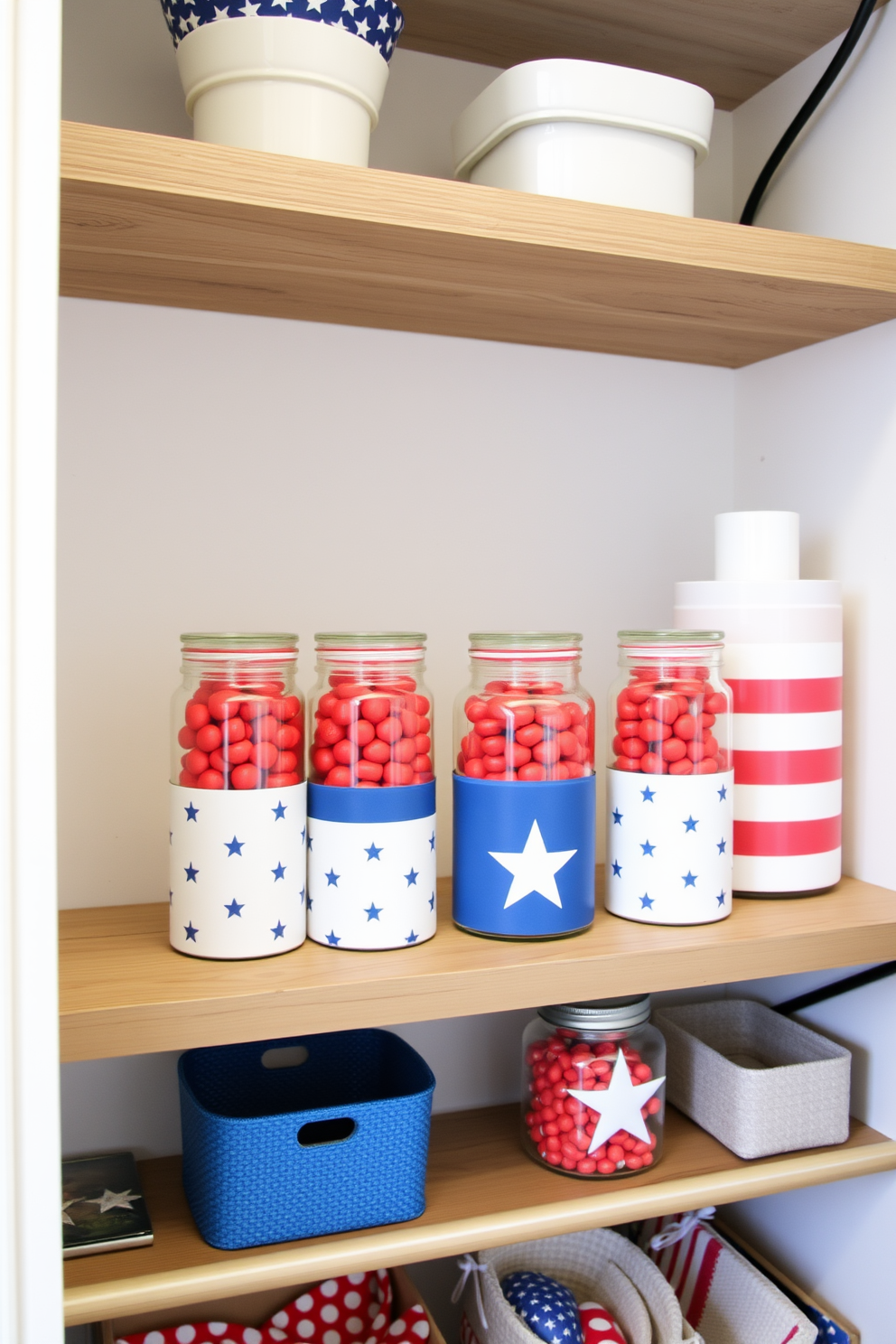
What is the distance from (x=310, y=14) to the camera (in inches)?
31.7

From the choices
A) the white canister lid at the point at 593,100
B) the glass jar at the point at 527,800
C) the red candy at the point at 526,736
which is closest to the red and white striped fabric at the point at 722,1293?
the glass jar at the point at 527,800

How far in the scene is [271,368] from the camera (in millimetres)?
1083

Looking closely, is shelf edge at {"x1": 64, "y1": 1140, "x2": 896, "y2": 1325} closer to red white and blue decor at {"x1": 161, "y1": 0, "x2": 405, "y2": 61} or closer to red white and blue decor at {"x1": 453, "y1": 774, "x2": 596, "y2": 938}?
red white and blue decor at {"x1": 453, "y1": 774, "x2": 596, "y2": 938}

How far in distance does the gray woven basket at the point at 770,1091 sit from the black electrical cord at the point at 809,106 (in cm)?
91

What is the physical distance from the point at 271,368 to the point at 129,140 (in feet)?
1.20

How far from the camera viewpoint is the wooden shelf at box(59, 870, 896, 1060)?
30.5 inches

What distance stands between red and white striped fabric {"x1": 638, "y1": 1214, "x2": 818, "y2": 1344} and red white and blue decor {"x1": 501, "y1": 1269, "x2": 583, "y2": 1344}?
0.14 metres

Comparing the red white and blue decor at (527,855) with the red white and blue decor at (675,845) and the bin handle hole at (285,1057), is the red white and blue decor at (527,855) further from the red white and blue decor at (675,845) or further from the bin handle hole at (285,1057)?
the bin handle hole at (285,1057)

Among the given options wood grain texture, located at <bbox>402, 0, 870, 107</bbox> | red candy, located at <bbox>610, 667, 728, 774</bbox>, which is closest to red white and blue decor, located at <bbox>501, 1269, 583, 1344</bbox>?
red candy, located at <bbox>610, 667, 728, 774</bbox>

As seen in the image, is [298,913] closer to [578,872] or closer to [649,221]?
[578,872]

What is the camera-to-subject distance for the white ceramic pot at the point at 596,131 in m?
0.88

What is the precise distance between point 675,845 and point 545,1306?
46 cm

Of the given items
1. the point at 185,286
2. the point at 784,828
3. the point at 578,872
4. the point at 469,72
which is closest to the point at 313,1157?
the point at 578,872

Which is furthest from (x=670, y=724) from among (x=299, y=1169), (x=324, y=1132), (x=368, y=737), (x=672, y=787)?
(x=324, y=1132)
